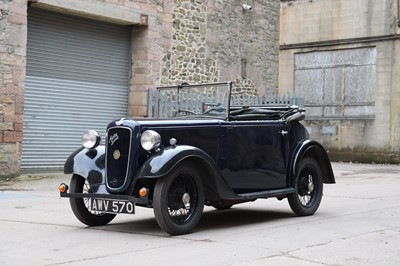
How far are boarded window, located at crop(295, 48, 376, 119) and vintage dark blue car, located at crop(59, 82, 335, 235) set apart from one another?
1574 centimetres

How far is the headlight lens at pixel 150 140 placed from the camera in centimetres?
706

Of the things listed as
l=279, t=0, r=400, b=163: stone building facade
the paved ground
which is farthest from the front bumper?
l=279, t=0, r=400, b=163: stone building facade

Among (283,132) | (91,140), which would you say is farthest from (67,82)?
(283,132)

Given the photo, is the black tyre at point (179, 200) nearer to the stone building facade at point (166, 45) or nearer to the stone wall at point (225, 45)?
the stone building facade at point (166, 45)

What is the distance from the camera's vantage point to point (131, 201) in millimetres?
6844

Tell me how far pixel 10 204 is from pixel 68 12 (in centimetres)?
620

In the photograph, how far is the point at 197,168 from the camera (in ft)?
24.0

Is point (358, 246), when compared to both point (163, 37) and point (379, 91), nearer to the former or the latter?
point (163, 37)

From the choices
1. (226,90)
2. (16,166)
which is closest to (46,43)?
(16,166)

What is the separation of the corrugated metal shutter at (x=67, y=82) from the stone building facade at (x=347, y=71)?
10670 mm

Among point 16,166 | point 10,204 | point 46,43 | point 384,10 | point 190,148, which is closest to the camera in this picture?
point 190,148

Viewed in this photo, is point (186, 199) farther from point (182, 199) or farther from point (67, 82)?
point (67, 82)

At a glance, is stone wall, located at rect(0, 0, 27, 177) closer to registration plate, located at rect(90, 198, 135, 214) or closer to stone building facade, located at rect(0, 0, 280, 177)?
stone building facade, located at rect(0, 0, 280, 177)

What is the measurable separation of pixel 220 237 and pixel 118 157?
1.42 metres
